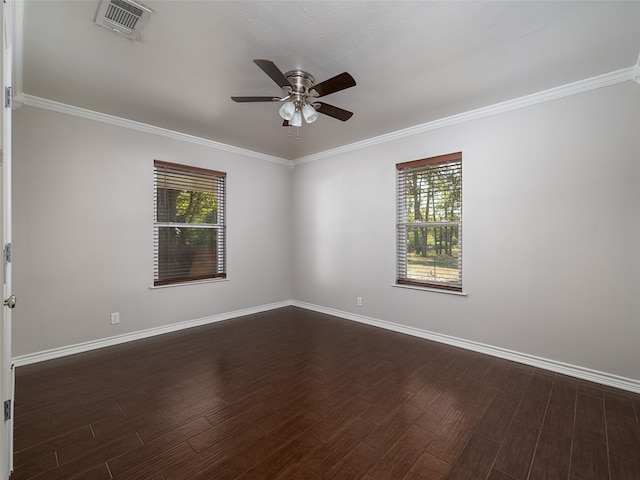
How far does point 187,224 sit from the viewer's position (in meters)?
4.29

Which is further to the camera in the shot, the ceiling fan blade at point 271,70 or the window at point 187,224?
the window at point 187,224

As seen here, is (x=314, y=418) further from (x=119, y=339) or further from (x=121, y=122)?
(x=121, y=122)

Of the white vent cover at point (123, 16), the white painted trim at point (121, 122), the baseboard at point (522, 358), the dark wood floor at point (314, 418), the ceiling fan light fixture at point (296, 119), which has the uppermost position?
the white vent cover at point (123, 16)

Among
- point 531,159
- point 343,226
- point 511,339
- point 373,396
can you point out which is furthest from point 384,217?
point 373,396

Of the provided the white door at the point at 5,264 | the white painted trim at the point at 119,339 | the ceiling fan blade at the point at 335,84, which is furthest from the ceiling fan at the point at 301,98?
the white painted trim at the point at 119,339

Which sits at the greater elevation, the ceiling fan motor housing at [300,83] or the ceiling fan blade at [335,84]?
the ceiling fan motor housing at [300,83]

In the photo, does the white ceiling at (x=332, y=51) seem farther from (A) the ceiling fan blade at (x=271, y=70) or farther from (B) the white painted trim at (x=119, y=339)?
(B) the white painted trim at (x=119, y=339)

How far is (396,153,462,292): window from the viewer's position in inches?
144

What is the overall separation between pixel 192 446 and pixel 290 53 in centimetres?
283

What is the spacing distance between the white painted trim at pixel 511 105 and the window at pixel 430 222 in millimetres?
399

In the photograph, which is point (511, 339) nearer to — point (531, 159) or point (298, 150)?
point (531, 159)

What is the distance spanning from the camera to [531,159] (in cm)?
306

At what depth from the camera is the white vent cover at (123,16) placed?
6.16 feet

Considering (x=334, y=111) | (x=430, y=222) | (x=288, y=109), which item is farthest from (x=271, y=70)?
(x=430, y=222)
